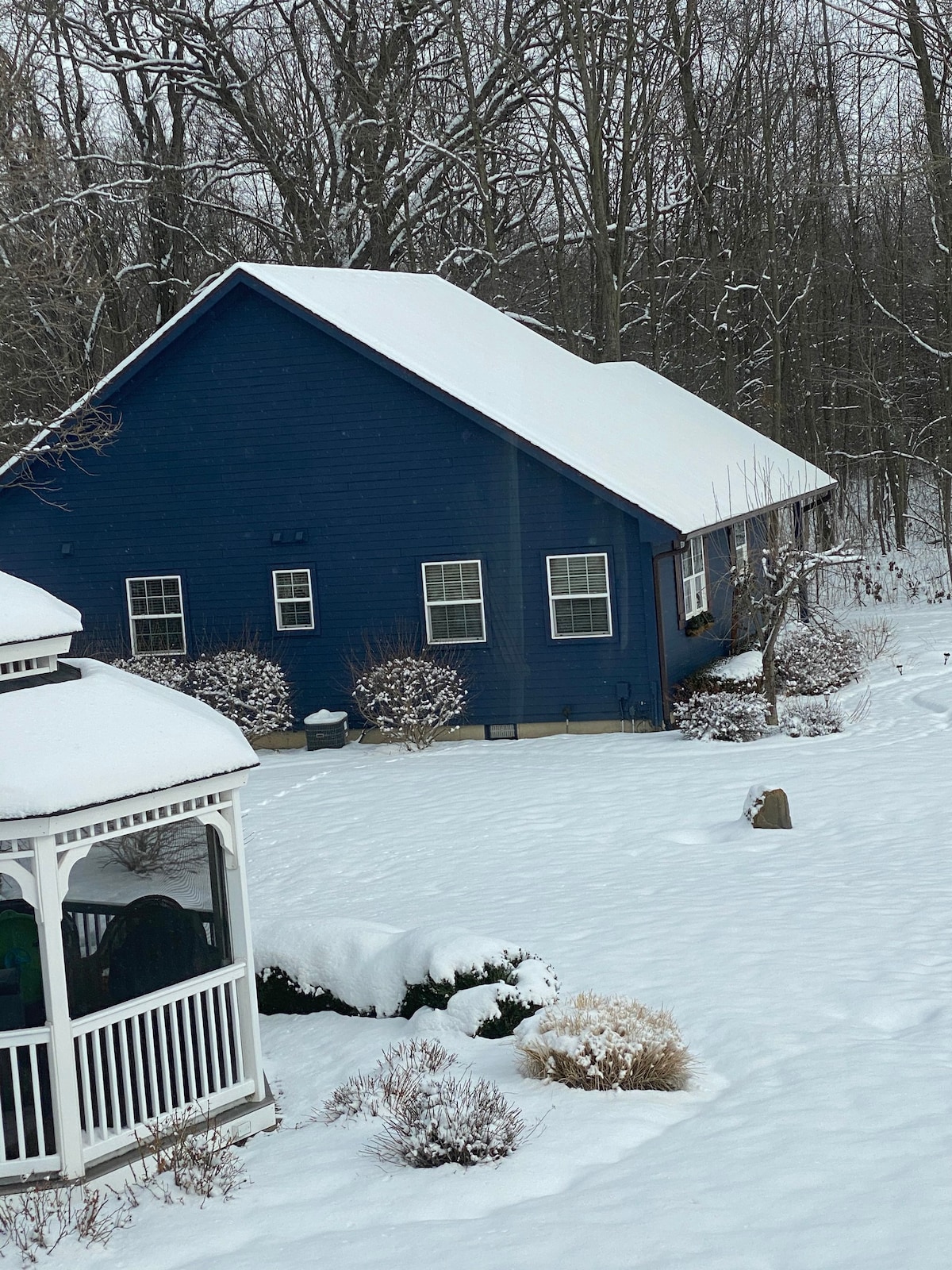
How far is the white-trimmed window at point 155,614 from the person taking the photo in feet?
71.8

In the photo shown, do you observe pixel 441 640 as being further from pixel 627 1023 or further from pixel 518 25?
pixel 518 25

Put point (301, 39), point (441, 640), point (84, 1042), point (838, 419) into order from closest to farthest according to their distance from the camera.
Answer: point (84, 1042) < point (441, 640) < point (301, 39) < point (838, 419)

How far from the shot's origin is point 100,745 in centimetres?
810

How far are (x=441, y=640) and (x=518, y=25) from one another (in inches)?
657

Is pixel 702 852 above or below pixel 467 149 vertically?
below

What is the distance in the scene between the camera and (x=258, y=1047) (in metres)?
8.77

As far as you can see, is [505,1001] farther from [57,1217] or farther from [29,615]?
[29,615]

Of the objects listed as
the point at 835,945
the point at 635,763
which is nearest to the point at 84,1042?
the point at 835,945

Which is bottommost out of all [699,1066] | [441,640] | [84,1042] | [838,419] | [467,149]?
[699,1066]

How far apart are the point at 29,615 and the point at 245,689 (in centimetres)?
1189

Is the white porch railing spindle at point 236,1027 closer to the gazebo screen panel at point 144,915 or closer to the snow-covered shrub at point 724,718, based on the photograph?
the gazebo screen panel at point 144,915

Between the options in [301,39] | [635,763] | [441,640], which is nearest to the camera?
[635,763]

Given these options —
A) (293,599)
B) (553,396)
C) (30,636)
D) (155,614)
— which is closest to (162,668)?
(155,614)

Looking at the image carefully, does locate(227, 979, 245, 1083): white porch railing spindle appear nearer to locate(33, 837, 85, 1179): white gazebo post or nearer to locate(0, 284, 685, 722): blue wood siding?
locate(33, 837, 85, 1179): white gazebo post
